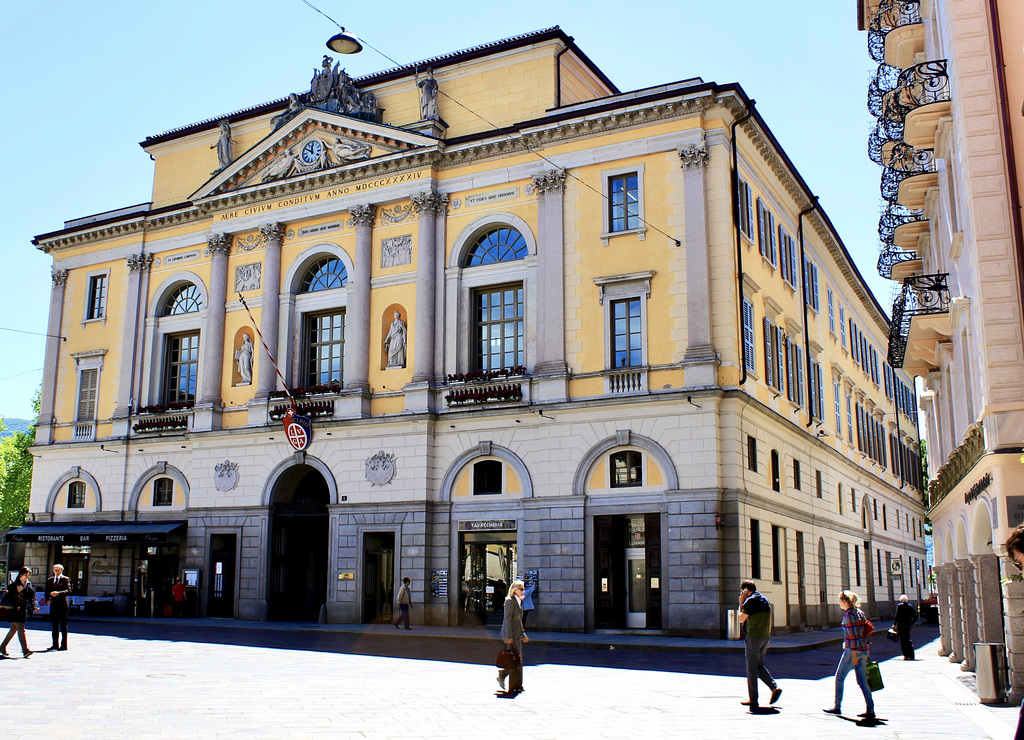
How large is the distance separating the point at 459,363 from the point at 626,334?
5967mm

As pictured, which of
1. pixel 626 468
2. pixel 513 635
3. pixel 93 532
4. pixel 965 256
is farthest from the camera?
pixel 93 532

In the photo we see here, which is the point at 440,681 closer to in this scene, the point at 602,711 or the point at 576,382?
the point at 602,711

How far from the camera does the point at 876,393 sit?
56.3 meters

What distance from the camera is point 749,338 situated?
104ft

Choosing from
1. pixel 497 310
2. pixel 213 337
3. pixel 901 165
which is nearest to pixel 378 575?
pixel 497 310

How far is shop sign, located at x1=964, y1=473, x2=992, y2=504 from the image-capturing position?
682 inches

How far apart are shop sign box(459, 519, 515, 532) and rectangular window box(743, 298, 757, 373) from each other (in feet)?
29.5

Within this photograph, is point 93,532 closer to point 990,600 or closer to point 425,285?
point 425,285

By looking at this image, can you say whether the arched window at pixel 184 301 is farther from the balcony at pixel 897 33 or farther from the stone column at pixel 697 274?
the balcony at pixel 897 33

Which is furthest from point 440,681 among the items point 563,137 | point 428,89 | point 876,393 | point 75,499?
point 876,393

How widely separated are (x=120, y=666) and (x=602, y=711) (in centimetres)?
1026

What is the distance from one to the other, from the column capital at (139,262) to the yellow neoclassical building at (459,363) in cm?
17

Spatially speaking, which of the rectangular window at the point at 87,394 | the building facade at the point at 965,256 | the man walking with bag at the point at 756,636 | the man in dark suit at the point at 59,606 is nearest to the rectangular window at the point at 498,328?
the building facade at the point at 965,256

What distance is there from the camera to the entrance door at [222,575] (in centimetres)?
3681
